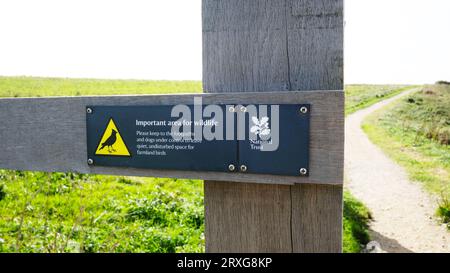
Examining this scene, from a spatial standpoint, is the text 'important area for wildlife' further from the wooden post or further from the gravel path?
the gravel path

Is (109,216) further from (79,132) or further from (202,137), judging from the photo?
(202,137)

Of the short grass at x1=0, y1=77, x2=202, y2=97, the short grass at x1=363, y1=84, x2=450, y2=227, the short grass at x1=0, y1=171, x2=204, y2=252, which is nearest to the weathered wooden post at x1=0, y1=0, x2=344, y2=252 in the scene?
the short grass at x1=0, y1=171, x2=204, y2=252

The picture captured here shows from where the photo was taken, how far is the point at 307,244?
1.44 meters

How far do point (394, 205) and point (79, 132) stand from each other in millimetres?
7844

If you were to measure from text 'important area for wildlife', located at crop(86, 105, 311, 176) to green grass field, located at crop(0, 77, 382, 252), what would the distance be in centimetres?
223

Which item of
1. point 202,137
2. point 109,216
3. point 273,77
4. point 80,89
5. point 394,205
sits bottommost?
point 394,205

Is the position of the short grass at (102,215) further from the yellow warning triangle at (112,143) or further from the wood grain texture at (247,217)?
the wood grain texture at (247,217)

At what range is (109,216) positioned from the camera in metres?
5.47

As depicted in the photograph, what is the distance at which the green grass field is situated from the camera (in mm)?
4449

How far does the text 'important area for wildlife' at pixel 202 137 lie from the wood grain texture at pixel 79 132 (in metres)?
0.03

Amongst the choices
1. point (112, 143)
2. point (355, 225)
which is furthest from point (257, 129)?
point (355, 225)
